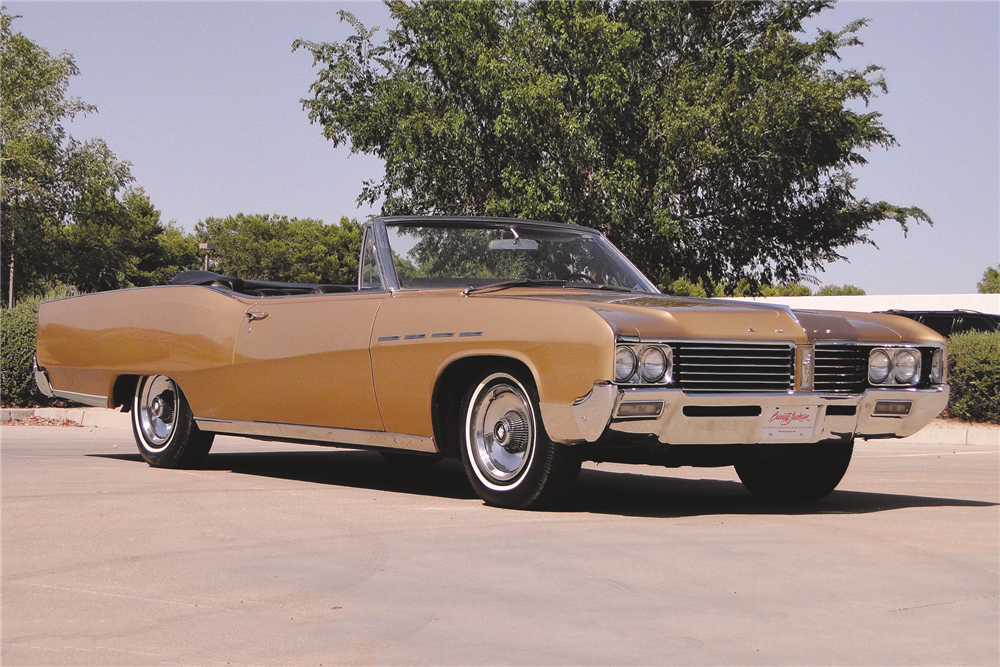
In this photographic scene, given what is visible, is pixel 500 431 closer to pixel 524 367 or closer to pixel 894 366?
pixel 524 367

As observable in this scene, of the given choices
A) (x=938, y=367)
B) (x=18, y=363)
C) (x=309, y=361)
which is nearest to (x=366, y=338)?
(x=309, y=361)

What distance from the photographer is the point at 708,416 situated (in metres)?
6.09

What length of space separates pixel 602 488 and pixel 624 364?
7.13 ft

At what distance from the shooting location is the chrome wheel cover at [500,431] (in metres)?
6.51

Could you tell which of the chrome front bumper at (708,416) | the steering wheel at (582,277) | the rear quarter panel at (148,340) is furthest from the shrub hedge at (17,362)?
the chrome front bumper at (708,416)

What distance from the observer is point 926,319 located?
21.9 m

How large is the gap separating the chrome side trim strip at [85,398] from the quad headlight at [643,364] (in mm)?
5090

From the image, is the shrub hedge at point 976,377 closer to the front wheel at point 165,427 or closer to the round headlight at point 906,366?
the round headlight at point 906,366

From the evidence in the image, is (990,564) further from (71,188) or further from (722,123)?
(71,188)

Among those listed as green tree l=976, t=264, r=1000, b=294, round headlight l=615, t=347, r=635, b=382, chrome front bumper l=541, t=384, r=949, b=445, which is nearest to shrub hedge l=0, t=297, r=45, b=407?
chrome front bumper l=541, t=384, r=949, b=445

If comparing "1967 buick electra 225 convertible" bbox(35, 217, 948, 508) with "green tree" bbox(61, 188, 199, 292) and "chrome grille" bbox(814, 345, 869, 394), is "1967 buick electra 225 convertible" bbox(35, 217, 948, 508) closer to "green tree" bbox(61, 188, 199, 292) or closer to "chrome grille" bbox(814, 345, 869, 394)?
"chrome grille" bbox(814, 345, 869, 394)

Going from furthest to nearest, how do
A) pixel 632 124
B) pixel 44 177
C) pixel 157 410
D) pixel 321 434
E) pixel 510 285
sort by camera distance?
pixel 44 177
pixel 632 124
pixel 157 410
pixel 321 434
pixel 510 285

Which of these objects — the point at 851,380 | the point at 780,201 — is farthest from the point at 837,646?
the point at 780,201

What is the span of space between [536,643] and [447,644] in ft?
0.90
